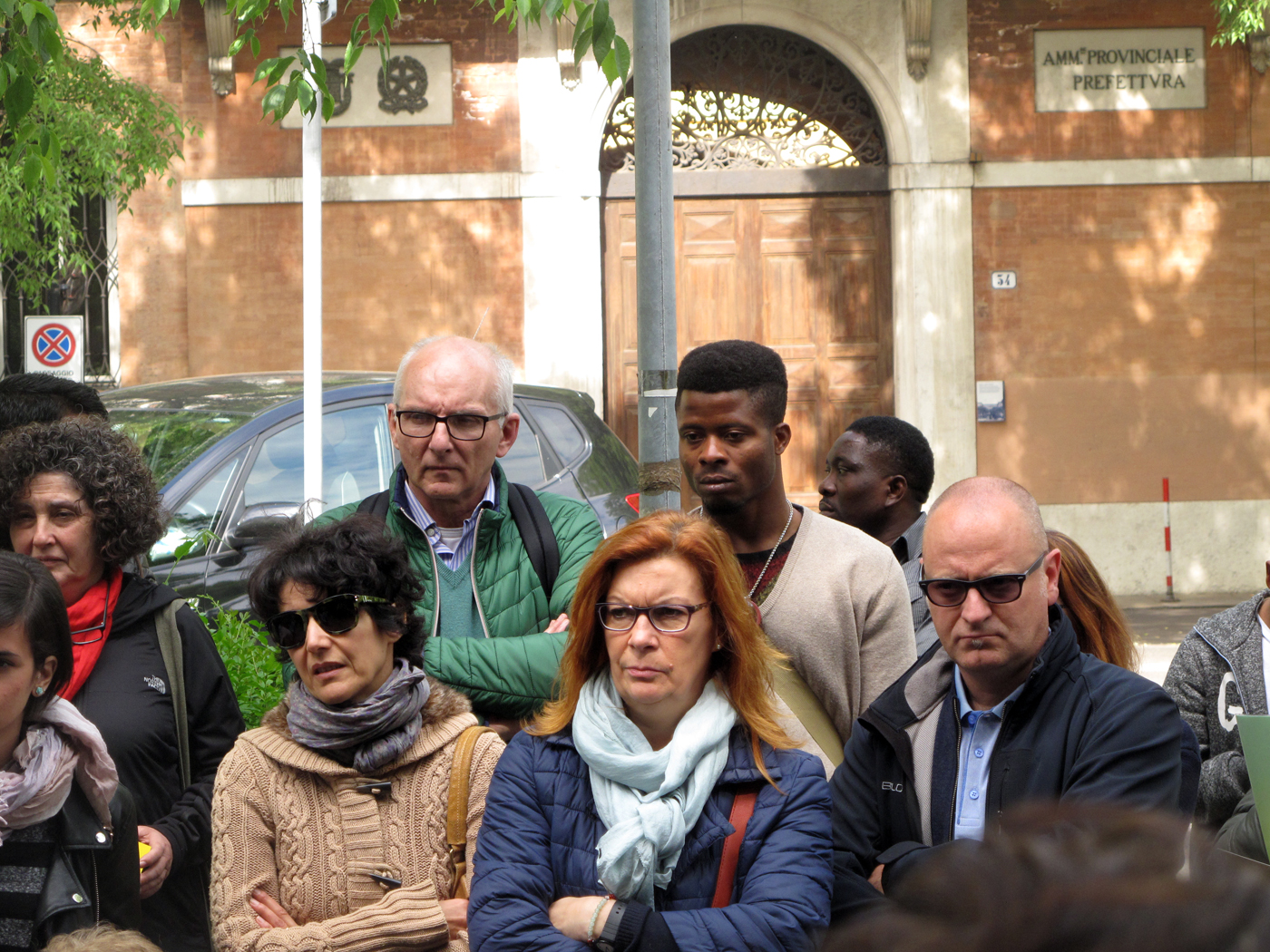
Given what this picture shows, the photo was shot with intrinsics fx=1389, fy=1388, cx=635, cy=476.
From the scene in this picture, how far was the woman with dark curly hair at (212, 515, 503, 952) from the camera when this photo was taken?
300 cm

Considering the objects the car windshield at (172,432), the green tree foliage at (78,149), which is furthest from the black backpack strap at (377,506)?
the green tree foliage at (78,149)

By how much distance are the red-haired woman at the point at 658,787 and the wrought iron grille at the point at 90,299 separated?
12506 mm

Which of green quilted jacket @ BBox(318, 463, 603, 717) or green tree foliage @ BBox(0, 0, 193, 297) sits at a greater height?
green tree foliage @ BBox(0, 0, 193, 297)

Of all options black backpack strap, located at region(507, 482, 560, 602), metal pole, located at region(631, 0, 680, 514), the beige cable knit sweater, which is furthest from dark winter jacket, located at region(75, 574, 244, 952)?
metal pole, located at region(631, 0, 680, 514)

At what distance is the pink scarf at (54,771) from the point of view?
2.76m

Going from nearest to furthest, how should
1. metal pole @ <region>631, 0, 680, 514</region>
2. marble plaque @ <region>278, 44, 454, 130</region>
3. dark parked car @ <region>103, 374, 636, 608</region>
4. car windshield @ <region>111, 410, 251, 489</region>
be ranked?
1. metal pole @ <region>631, 0, 680, 514</region>
2. dark parked car @ <region>103, 374, 636, 608</region>
3. car windshield @ <region>111, 410, 251, 489</region>
4. marble plaque @ <region>278, 44, 454, 130</region>

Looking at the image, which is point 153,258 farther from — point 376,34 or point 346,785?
point 346,785

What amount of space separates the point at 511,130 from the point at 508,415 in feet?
36.2

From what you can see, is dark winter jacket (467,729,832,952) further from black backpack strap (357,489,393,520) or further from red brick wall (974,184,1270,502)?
red brick wall (974,184,1270,502)

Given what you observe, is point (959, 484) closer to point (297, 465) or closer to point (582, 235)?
point (297, 465)

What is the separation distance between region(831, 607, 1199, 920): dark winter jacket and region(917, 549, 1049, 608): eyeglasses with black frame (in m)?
0.14

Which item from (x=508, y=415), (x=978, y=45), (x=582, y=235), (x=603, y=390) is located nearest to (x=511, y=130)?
(x=582, y=235)

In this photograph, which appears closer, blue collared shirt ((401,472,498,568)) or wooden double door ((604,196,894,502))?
blue collared shirt ((401,472,498,568))

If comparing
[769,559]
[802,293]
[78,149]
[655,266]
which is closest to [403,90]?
[78,149]
